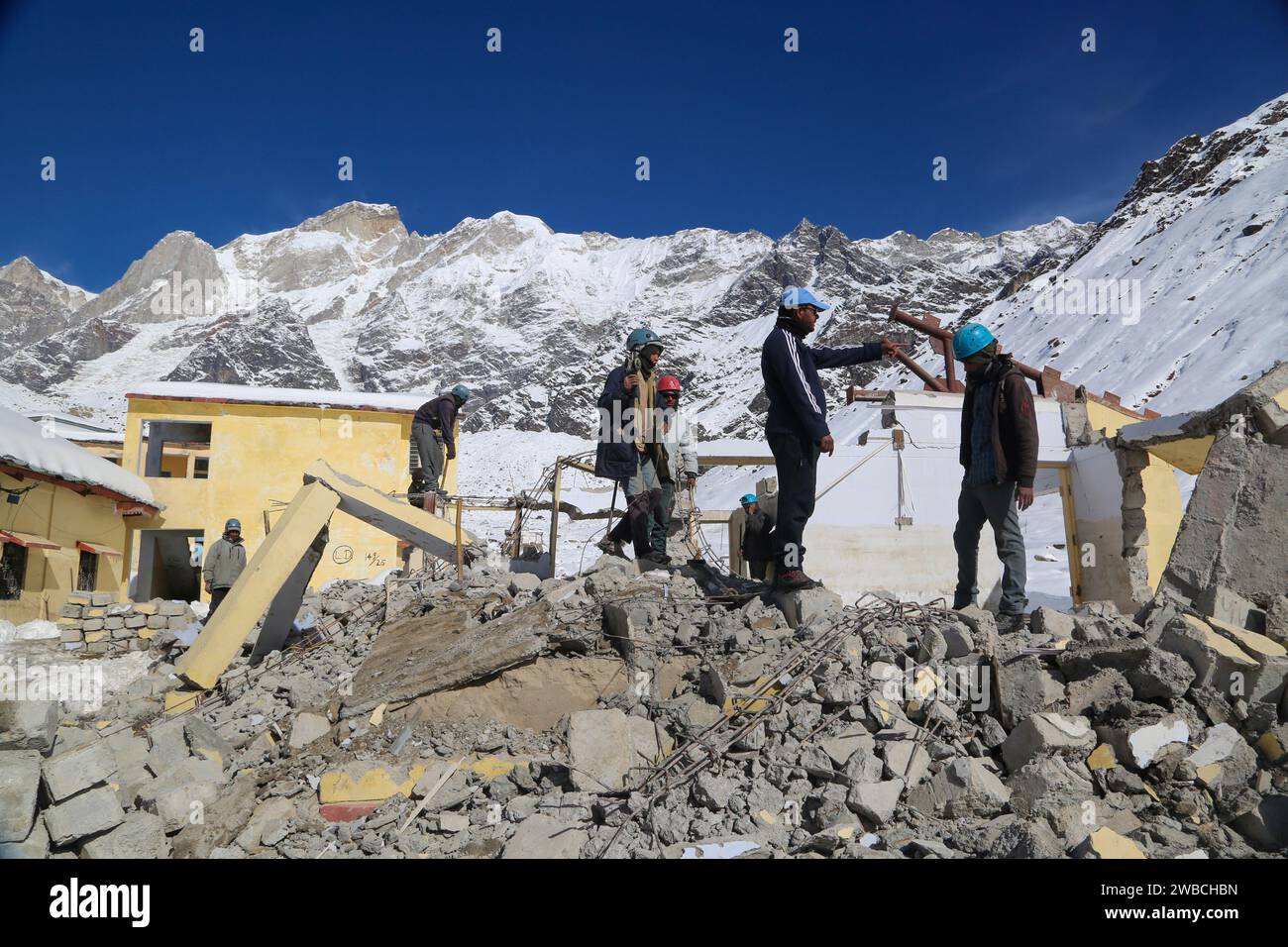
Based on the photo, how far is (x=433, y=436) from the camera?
28.7 feet

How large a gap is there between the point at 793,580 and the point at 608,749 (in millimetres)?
1589

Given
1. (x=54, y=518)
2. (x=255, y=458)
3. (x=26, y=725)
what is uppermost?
(x=255, y=458)

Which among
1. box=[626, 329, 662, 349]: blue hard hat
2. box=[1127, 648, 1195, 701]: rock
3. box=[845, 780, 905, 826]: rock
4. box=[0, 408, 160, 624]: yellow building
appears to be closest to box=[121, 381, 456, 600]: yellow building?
box=[0, 408, 160, 624]: yellow building

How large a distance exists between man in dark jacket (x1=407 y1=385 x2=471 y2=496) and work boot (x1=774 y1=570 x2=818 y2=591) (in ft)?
16.3

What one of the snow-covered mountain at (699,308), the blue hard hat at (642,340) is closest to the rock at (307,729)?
the blue hard hat at (642,340)

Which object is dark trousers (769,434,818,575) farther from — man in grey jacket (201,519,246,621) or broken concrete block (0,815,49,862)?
man in grey jacket (201,519,246,621)

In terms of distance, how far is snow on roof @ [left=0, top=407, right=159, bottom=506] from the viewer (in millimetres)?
12070

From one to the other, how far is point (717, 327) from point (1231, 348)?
125 metres

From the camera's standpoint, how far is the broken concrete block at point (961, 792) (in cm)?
290

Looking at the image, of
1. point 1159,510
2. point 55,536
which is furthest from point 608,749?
point 55,536

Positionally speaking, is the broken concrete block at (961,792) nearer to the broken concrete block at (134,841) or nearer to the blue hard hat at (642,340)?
the broken concrete block at (134,841)

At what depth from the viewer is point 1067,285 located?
7612 cm

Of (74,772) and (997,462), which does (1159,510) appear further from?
(74,772)
